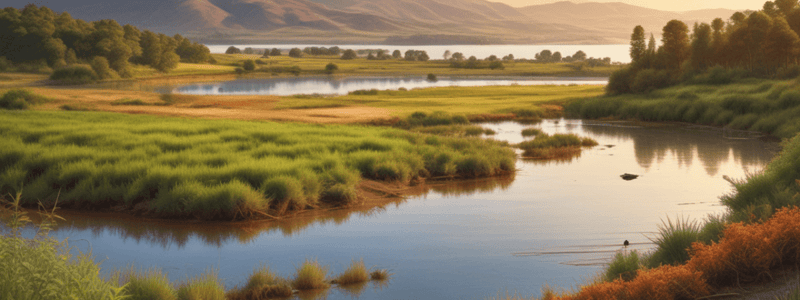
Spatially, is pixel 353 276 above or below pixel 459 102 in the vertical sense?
above

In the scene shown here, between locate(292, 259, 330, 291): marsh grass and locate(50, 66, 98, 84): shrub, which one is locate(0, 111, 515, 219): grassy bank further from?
locate(50, 66, 98, 84): shrub

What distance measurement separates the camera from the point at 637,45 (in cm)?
6078

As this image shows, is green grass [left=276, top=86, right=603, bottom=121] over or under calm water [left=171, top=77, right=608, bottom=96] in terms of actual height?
over

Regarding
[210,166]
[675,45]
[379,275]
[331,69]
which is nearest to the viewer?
[379,275]

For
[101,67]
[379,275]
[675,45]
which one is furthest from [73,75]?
[379,275]

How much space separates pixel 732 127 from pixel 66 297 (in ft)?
137

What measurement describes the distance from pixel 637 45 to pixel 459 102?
17508 millimetres

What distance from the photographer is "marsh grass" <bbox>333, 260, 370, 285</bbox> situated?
419 inches

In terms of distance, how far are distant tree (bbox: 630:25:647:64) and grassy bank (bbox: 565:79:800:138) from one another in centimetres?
679

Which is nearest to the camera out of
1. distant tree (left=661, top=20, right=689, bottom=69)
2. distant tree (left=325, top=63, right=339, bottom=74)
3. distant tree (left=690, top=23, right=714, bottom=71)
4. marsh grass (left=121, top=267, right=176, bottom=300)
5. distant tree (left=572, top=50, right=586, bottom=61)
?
marsh grass (left=121, top=267, right=176, bottom=300)

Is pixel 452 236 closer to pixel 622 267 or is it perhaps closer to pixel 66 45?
pixel 622 267

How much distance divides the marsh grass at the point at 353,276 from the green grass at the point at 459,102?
3290 centimetres

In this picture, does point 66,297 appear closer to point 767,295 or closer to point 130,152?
point 767,295

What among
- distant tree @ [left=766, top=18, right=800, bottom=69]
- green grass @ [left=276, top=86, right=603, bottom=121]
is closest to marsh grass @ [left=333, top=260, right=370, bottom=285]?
green grass @ [left=276, top=86, right=603, bottom=121]
